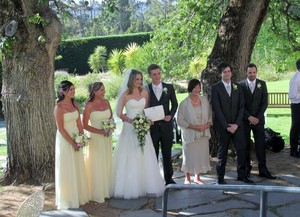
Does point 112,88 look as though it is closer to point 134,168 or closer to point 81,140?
point 134,168

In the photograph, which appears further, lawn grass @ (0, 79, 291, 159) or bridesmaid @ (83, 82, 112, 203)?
lawn grass @ (0, 79, 291, 159)

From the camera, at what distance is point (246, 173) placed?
7234 mm

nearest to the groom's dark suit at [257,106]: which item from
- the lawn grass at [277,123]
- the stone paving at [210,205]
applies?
the stone paving at [210,205]

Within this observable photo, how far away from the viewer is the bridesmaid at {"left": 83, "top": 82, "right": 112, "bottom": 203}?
21.3 ft

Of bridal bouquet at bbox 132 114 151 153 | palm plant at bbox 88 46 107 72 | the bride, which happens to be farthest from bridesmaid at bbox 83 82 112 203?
palm plant at bbox 88 46 107 72

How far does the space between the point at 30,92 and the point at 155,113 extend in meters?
2.14

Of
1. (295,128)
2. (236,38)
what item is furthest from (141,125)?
(295,128)

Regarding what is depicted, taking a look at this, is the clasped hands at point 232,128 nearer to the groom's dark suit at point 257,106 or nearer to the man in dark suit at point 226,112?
the man in dark suit at point 226,112

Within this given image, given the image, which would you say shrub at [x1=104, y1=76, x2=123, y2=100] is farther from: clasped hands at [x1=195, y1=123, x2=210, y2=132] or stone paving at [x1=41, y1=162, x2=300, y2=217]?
stone paving at [x1=41, y1=162, x2=300, y2=217]

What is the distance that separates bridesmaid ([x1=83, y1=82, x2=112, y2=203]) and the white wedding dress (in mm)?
225

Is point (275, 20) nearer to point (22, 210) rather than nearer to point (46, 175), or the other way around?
point (46, 175)

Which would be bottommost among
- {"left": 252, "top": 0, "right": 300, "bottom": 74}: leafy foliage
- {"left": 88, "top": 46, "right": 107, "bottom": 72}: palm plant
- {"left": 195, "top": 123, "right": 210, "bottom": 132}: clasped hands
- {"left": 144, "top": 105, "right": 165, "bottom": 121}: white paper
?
{"left": 195, "top": 123, "right": 210, "bottom": 132}: clasped hands

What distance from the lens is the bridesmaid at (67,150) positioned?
→ 6.10 meters

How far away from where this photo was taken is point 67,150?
20.2ft
